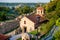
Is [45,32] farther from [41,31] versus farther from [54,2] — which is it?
[54,2]

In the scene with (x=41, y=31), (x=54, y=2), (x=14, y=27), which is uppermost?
(x=54, y=2)

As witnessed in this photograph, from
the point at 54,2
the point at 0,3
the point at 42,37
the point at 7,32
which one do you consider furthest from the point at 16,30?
the point at 0,3

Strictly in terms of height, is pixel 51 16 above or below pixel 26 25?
above

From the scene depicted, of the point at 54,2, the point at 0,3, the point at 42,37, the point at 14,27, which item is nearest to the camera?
the point at 42,37

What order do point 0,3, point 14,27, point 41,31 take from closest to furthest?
point 41,31 < point 14,27 < point 0,3

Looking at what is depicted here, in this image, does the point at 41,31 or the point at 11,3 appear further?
the point at 11,3

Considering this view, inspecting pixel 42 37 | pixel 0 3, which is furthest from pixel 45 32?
pixel 0 3

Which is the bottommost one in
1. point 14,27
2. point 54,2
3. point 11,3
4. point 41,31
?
point 11,3

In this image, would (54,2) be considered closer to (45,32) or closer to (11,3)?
(45,32)

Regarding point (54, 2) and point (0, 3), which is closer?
point (54, 2)
